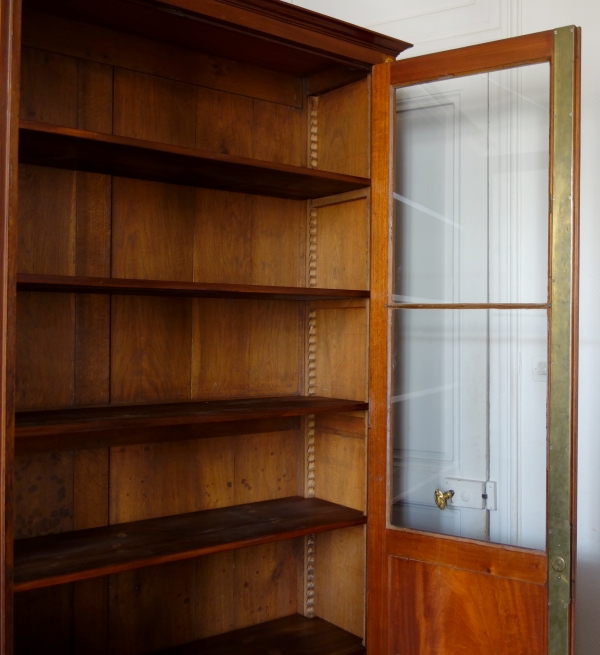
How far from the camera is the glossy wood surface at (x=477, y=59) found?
1.84 m

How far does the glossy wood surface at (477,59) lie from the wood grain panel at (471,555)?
1292 mm

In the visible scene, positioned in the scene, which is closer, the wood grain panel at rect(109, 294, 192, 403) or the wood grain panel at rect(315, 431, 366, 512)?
the wood grain panel at rect(109, 294, 192, 403)

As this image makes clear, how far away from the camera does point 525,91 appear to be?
6.26 ft

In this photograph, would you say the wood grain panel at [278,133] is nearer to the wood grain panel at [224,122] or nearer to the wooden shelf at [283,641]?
the wood grain panel at [224,122]

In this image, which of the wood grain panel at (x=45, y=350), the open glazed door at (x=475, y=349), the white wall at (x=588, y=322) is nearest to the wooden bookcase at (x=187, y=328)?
the wood grain panel at (x=45, y=350)

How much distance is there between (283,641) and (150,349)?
1.03m

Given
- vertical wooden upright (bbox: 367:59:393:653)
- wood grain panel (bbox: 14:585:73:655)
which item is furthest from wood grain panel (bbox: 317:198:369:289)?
wood grain panel (bbox: 14:585:73:655)

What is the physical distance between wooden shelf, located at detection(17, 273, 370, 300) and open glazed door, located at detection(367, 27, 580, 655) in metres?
0.20

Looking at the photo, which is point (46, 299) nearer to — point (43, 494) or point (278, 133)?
point (43, 494)

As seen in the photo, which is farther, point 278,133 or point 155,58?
point 278,133

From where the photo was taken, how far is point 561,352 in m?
1.81

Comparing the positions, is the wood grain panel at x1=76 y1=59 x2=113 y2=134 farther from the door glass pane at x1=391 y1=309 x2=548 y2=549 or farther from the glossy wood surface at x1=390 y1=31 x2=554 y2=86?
the door glass pane at x1=391 y1=309 x2=548 y2=549

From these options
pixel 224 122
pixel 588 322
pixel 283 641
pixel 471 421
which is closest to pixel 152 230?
pixel 224 122

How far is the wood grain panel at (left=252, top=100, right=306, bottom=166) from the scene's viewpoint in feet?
7.84
